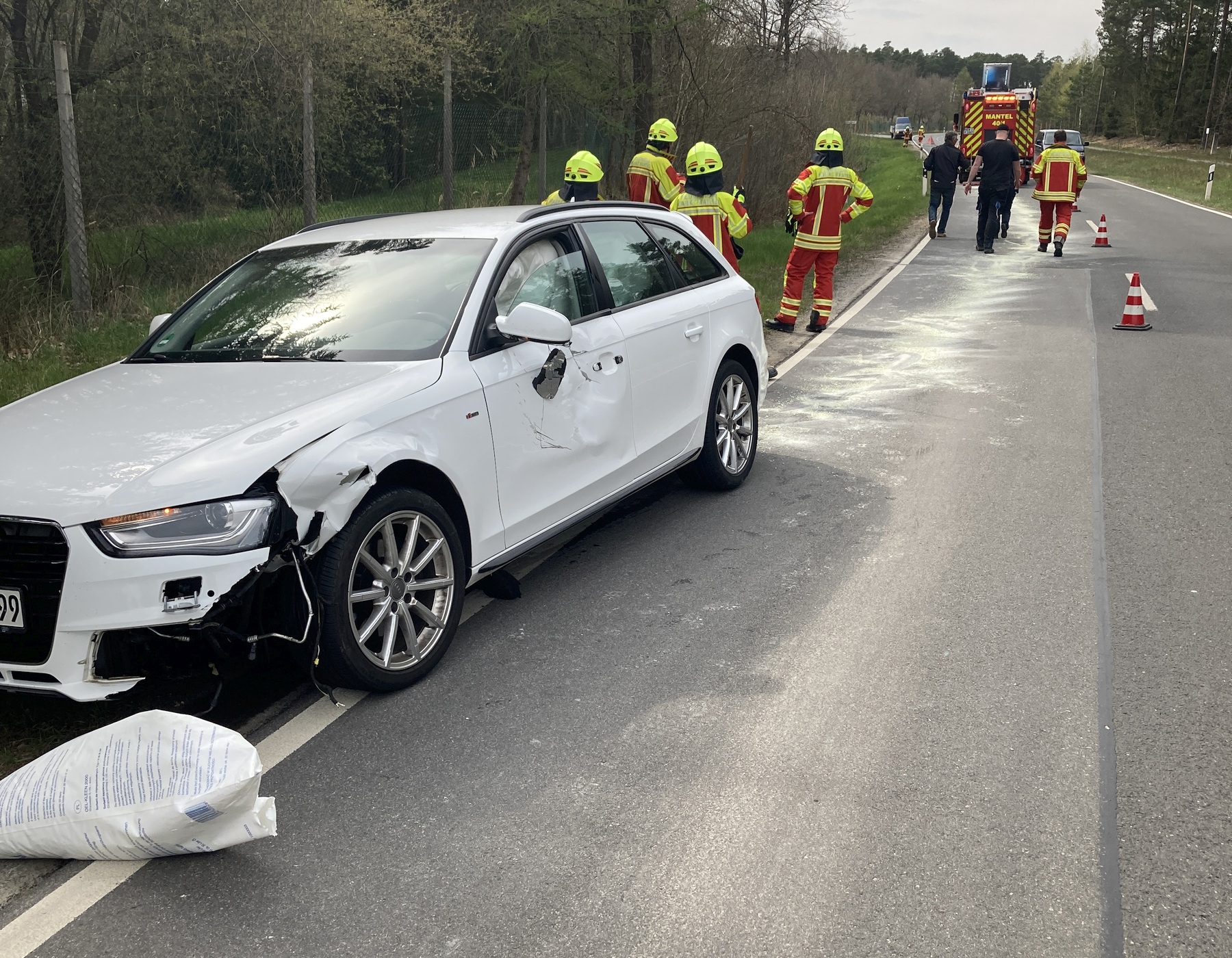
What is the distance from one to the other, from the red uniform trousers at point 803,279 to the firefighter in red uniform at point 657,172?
1527 millimetres

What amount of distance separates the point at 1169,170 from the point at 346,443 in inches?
2309

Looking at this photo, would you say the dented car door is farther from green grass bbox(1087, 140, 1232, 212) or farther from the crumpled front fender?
green grass bbox(1087, 140, 1232, 212)

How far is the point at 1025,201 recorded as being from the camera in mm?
34281

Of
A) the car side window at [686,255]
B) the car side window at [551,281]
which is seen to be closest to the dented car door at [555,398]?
the car side window at [551,281]

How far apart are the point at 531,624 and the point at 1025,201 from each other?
1286 inches

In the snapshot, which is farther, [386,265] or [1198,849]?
[386,265]

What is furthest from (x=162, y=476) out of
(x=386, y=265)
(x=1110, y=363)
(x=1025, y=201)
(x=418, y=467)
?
(x=1025, y=201)

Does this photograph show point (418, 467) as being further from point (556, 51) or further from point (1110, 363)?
point (556, 51)

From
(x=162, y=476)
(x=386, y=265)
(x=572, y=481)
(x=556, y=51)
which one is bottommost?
(x=572, y=481)

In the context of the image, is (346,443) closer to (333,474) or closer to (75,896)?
(333,474)

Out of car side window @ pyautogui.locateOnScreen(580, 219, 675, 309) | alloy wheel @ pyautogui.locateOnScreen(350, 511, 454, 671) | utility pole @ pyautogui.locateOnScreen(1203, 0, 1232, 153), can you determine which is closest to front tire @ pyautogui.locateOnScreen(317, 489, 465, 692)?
alloy wheel @ pyautogui.locateOnScreen(350, 511, 454, 671)

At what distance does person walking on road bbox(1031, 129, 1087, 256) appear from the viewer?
19.7 meters

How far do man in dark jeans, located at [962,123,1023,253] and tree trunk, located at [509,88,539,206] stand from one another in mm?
7649

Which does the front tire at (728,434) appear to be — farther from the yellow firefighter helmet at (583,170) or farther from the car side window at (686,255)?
the yellow firefighter helmet at (583,170)
